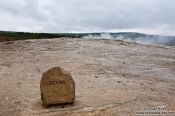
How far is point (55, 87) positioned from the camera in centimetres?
954

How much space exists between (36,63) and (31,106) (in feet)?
22.0

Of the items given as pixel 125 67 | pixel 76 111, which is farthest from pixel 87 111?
pixel 125 67

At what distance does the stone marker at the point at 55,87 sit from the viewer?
31.2ft

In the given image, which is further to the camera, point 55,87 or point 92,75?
point 92,75

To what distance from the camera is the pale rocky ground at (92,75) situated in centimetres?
949

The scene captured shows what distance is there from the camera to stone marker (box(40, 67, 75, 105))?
9508mm

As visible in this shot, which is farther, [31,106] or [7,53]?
[7,53]

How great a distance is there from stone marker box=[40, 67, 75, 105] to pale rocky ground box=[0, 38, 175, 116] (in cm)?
18

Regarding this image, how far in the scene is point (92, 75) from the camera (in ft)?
44.5

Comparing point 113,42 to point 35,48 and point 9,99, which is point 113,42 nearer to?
point 35,48

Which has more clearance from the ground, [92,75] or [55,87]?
[55,87]

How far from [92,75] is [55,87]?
4126 millimetres

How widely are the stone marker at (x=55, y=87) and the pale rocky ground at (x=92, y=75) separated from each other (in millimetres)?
182

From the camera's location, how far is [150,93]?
36.1ft
